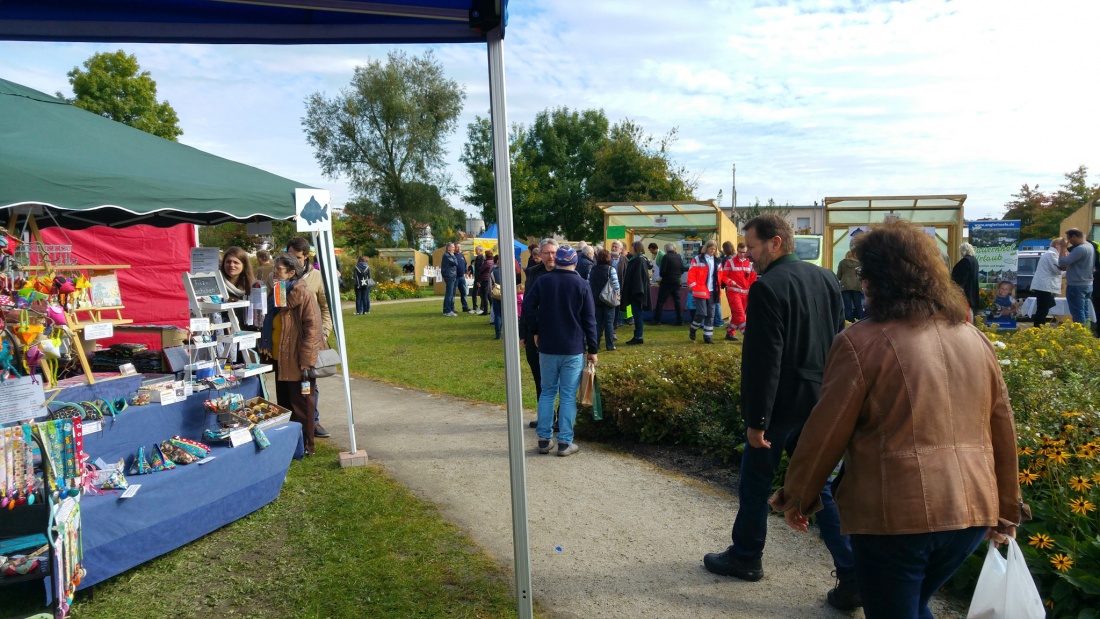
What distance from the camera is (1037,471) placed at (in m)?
3.73

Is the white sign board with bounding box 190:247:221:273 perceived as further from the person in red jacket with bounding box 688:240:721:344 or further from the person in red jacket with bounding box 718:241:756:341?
the person in red jacket with bounding box 718:241:756:341

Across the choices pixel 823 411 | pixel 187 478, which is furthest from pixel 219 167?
pixel 823 411

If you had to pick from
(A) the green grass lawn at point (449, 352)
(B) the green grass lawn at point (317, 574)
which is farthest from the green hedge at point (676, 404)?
(B) the green grass lawn at point (317, 574)

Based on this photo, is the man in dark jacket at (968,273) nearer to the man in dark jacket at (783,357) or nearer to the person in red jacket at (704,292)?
the person in red jacket at (704,292)

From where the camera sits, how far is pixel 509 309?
114 inches

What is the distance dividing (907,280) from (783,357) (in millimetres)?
1312

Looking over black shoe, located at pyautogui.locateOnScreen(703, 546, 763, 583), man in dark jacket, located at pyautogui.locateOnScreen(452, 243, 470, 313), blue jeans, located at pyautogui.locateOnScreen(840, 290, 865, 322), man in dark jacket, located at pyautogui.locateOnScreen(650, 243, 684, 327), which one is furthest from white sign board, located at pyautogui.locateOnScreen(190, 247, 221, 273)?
man in dark jacket, located at pyautogui.locateOnScreen(452, 243, 470, 313)

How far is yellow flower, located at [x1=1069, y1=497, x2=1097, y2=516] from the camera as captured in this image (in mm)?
3324

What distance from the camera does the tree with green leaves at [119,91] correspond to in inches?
1083

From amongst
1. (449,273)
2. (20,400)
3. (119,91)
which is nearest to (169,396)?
(20,400)

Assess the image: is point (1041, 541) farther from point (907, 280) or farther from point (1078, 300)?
point (1078, 300)

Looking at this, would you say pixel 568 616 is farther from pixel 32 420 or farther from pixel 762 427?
pixel 32 420

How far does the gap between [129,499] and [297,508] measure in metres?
1.38

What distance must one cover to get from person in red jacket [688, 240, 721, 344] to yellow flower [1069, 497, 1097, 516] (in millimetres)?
9264
